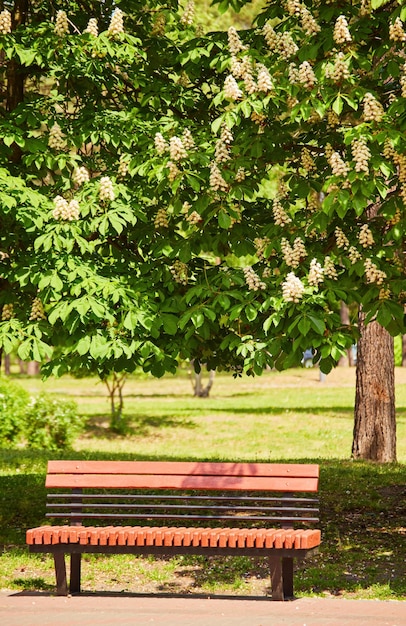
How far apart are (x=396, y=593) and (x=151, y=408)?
19.7 meters

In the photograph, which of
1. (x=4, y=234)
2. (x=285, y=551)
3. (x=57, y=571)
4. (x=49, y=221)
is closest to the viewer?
(x=285, y=551)

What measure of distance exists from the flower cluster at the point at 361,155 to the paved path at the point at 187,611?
2.76 m

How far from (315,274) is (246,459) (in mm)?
10241

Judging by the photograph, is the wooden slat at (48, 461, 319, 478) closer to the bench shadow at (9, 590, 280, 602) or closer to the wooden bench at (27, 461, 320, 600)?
the wooden bench at (27, 461, 320, 600)

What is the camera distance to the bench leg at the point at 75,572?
6.78 metres

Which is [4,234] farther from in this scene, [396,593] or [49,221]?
[396,593]

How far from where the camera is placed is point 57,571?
669 centimetres

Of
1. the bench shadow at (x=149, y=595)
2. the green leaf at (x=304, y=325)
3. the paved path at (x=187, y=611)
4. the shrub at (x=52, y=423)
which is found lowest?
the bench shadow at (x=149, y=595)

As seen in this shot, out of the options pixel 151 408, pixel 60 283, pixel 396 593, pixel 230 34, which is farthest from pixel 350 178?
pixel 151 408

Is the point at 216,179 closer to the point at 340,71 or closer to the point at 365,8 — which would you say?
the point at 340,71

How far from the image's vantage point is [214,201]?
7180mm

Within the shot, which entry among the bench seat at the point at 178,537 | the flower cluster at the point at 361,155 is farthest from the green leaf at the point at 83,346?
the flower cluster at the point at 361,155

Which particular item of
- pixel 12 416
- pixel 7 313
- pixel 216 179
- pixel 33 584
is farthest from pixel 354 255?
pixel 12 416

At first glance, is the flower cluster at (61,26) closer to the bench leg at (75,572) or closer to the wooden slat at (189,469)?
the wooden slat at (189,469)
